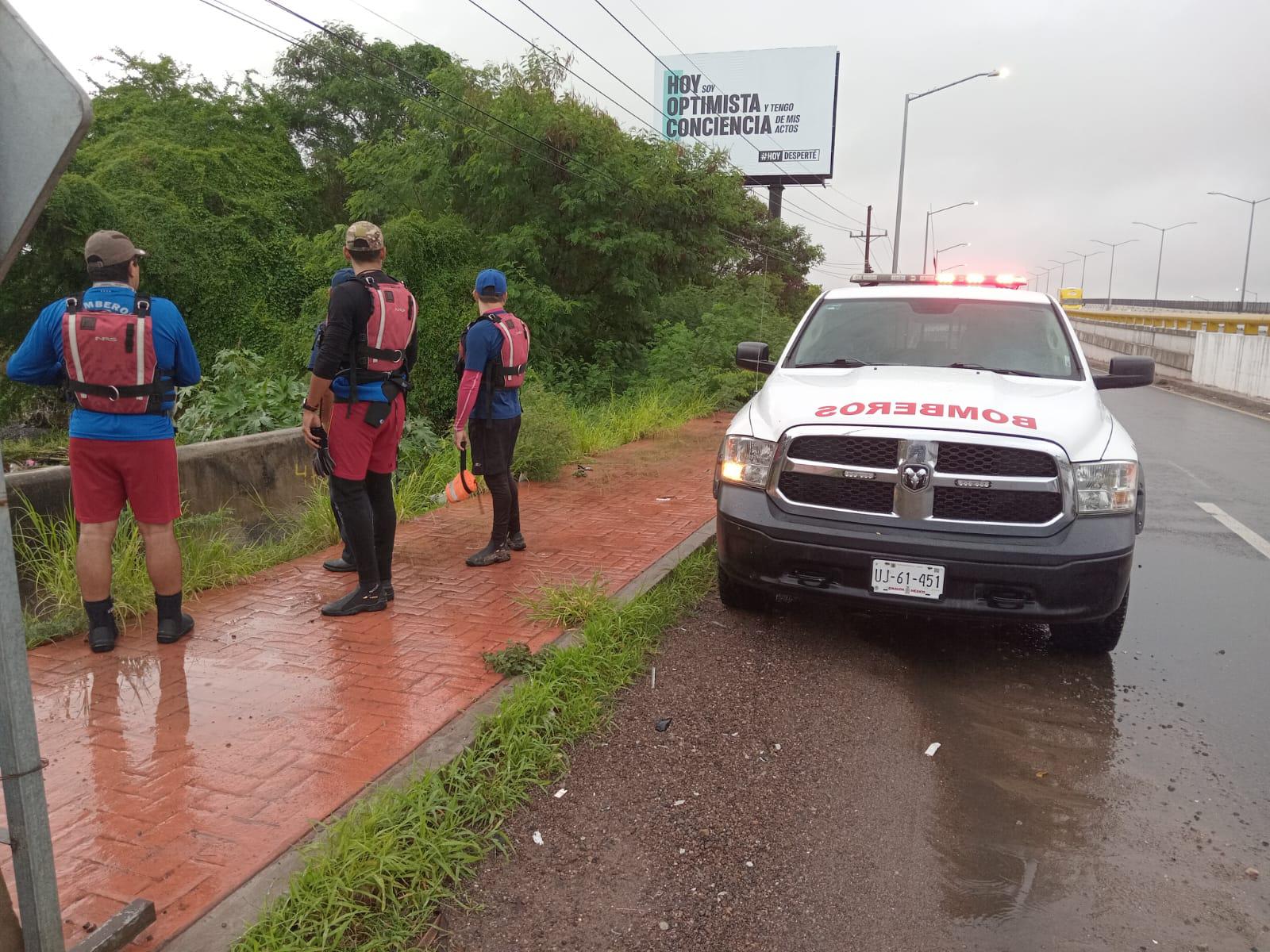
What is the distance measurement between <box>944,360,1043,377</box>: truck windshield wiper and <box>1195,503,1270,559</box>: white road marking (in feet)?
10.8

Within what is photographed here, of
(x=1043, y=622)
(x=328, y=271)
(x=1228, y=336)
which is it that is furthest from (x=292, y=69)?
(x=1043, y=622)

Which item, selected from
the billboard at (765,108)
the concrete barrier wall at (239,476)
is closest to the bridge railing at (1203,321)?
Answer: the billboard at (765,108)

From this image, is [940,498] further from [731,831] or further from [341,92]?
[341,92]

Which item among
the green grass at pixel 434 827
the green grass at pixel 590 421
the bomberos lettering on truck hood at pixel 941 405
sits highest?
the bomberos lettering on truck hood at pixel 941 405

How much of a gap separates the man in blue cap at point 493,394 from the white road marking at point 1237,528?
224 inches

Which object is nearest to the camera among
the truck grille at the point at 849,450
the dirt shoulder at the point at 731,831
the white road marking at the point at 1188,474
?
the dirt shoulder at the point at 731,831

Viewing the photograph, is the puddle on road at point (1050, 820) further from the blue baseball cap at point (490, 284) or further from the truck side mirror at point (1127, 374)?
the blue baseball cap at point (490, 284)

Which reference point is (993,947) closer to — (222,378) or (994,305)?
(994,305)

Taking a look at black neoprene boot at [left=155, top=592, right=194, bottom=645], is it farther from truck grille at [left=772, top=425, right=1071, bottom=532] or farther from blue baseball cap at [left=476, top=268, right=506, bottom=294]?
truck grille at [left=772, top=425, right=1071, bottom=532]

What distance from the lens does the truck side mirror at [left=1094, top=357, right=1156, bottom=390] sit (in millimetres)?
5754

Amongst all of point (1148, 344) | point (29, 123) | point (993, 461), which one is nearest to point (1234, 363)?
point (1148, 344)

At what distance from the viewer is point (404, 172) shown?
15945 mm

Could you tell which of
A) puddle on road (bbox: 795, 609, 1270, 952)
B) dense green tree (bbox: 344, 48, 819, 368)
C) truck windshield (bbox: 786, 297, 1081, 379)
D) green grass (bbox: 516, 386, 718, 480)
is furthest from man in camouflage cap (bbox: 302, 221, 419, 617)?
dense green tree (bbox: 344, 48, 819, 368)

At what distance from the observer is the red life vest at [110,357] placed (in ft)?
13.7
